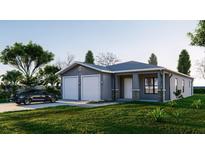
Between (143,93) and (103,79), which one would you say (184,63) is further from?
(103,79)

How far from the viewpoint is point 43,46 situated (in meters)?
34.1

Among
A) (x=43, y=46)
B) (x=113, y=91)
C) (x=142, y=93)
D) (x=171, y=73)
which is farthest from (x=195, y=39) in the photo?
(x=43, y=46)

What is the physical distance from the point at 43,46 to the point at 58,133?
28.3m

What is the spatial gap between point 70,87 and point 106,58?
2766cm

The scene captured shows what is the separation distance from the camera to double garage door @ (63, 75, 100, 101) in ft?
66.0

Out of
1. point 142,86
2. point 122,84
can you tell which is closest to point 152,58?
point 122,84

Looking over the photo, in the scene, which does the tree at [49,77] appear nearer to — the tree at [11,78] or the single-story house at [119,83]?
the tree at [11,78]

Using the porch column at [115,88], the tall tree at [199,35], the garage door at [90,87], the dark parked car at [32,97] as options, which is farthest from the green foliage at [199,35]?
the dark parked car at [32,97]

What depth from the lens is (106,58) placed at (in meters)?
48.9

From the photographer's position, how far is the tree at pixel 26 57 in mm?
32250

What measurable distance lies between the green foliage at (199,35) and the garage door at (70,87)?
1086 cm

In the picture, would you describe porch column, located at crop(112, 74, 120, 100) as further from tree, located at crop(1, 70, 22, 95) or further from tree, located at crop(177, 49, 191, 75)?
tree, located at crop(177, 49, 191, 75)

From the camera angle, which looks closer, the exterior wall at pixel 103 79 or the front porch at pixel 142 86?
the front porch at pixel 142 86

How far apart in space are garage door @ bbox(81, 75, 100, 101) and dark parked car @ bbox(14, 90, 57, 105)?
2.82 m
